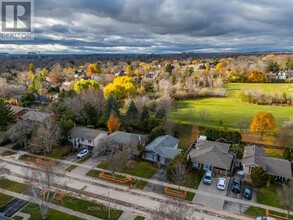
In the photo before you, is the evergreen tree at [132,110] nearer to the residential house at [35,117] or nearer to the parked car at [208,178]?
the residential house at [35,117]

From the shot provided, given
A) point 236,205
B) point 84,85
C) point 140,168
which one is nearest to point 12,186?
point 140,168

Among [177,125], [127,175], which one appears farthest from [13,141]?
[177,125]

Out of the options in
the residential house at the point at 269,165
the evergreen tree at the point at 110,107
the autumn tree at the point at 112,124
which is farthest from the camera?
the evergreen tree at the point at 110,107

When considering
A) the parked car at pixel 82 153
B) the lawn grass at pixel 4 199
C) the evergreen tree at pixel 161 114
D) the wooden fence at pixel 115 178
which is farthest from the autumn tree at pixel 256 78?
the lawn grass at pixel 4 199

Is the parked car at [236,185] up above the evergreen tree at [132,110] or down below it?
below

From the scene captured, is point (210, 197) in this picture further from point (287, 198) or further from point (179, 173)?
point (287, 198)
